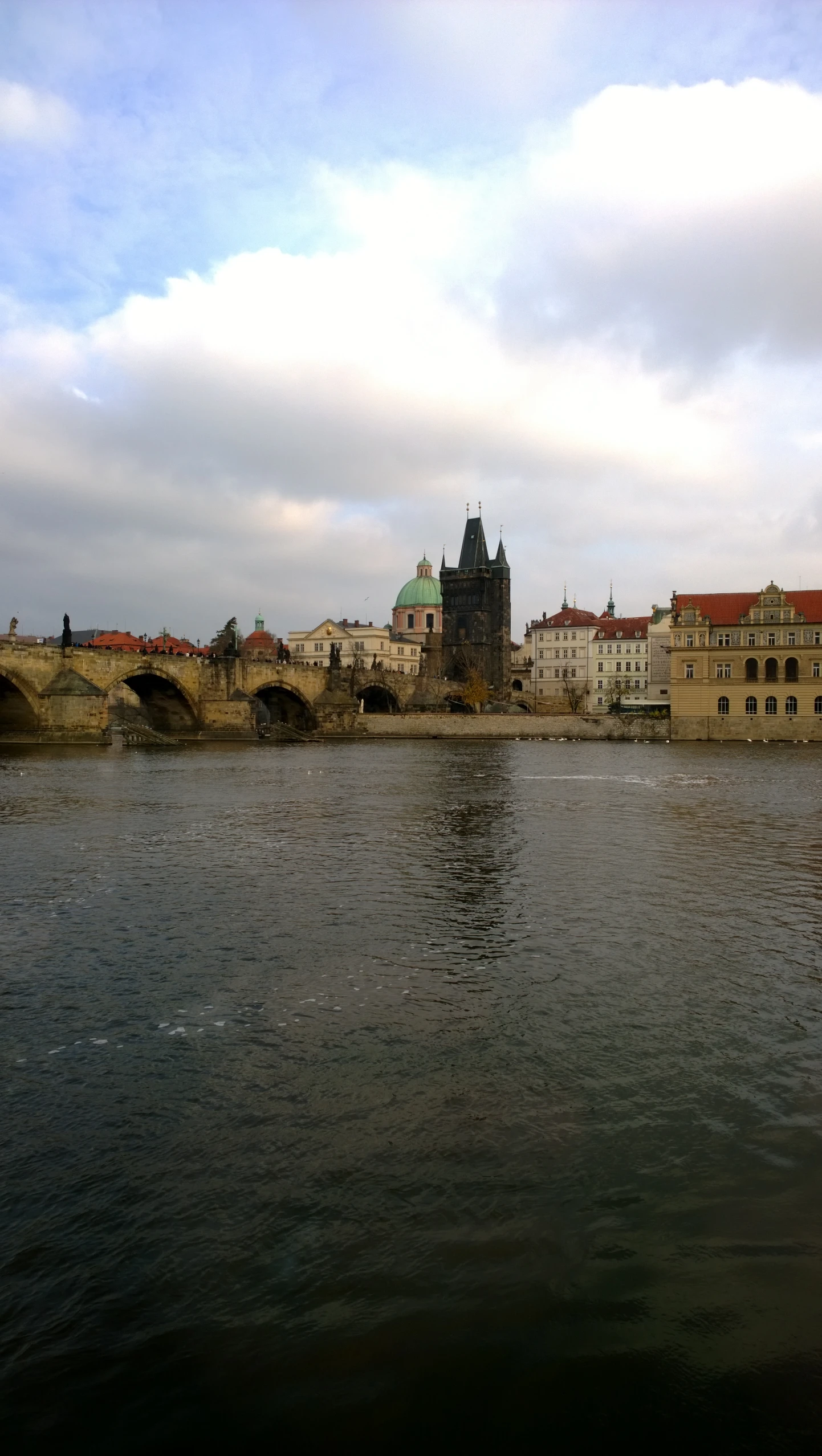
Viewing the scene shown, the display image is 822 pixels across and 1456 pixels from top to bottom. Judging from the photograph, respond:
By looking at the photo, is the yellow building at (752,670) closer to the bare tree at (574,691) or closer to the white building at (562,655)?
the bare tree at (574,691)

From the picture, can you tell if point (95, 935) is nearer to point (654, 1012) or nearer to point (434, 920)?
point (434, 920)

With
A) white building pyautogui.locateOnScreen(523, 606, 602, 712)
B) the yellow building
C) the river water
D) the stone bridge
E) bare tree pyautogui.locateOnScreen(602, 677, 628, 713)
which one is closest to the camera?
the river water

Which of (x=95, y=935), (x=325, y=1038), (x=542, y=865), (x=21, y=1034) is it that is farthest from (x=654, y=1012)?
(x=542, y=865)

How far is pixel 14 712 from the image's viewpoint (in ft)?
194

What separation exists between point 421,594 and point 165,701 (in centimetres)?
9077

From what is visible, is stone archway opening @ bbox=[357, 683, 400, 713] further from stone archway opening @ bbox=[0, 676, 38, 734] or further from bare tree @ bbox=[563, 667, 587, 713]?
stone archway opening @ bbox=[0, 676, 38, 734]

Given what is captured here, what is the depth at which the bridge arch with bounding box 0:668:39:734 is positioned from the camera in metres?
56.0

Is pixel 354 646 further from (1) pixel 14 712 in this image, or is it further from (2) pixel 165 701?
(1) pixel 14 712

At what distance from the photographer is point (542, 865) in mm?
16719


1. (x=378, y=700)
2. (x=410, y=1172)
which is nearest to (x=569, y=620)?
(x=378, y=700)

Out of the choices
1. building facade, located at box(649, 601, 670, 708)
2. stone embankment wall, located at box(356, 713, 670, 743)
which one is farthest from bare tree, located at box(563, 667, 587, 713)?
stone embankment wall, located at box(356, 713, 670, 743)

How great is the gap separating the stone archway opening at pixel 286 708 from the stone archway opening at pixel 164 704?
867 cm

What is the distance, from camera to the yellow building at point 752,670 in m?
78.6

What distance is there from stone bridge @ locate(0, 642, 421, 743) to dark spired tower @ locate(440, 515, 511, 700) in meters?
30.2
